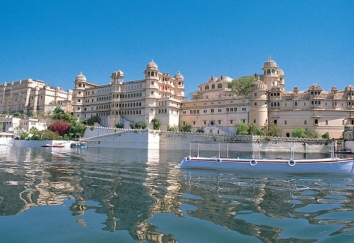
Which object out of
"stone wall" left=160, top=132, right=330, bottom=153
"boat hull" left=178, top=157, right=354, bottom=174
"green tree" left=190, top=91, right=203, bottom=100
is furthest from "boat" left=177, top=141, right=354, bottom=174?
"green tree" left=190, top=91, right=203, bottom=100

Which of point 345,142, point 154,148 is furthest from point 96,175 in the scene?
point 345,142

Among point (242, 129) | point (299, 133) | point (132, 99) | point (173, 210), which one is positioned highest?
point (132, 99)

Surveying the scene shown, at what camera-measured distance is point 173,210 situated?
28.2 ft

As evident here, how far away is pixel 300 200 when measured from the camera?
1014cm

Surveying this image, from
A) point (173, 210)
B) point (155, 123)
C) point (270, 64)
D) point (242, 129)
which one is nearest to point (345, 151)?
point (242, 129)

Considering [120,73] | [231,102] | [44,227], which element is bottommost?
[44,227]

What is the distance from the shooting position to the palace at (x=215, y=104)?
5534 cm

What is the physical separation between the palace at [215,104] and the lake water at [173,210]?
43.9m

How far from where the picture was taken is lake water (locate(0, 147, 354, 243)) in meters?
6.64

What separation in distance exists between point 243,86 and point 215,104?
777cm

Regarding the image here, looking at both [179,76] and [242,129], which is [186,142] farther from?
[179,76]

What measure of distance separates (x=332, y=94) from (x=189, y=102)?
2723 cm

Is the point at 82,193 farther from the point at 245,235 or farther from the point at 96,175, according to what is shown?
the point at 245,235

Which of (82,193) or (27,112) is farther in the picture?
(27,112)
